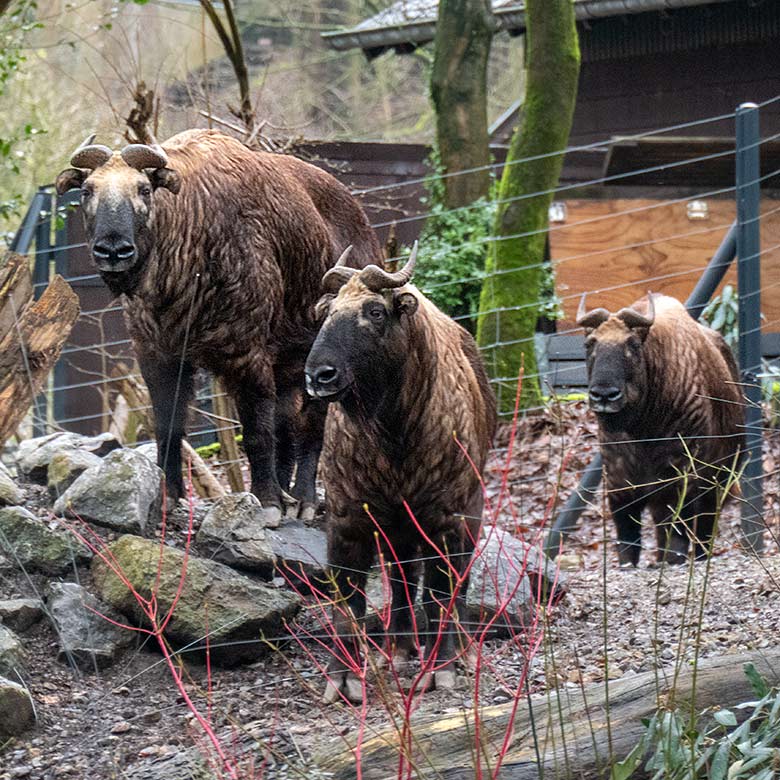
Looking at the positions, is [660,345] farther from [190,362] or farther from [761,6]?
[761,6]

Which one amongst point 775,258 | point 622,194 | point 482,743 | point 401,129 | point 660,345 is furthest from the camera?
point 401,129

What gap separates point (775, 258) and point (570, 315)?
1908mm

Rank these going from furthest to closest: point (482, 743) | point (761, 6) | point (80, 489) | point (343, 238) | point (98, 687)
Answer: point (761, 6)
point (343, 238)
point (80, 489)
point (98, 687)
point (482, 743)

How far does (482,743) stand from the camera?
12.2 feet

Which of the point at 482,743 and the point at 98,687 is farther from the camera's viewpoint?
the point at 98,687

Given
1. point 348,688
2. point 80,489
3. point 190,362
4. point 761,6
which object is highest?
point 761,6

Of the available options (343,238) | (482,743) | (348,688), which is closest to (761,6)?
(343,238)

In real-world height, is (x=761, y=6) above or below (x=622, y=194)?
above

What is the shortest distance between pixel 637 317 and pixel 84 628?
164 inches

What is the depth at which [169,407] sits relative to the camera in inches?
255

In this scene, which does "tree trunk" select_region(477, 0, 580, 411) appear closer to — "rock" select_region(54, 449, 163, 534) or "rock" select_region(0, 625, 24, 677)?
"rock" select_region(54, 449, 163, 534)

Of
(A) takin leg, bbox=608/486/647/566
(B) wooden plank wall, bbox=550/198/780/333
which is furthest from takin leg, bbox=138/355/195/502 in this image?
(B) wooden plank wall, bbox=550/198/780/333

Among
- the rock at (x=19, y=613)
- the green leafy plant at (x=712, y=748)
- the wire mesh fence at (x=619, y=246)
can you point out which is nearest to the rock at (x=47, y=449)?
the rock at (x=19, y=613)

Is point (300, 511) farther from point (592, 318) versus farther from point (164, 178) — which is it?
point (592, 318)
